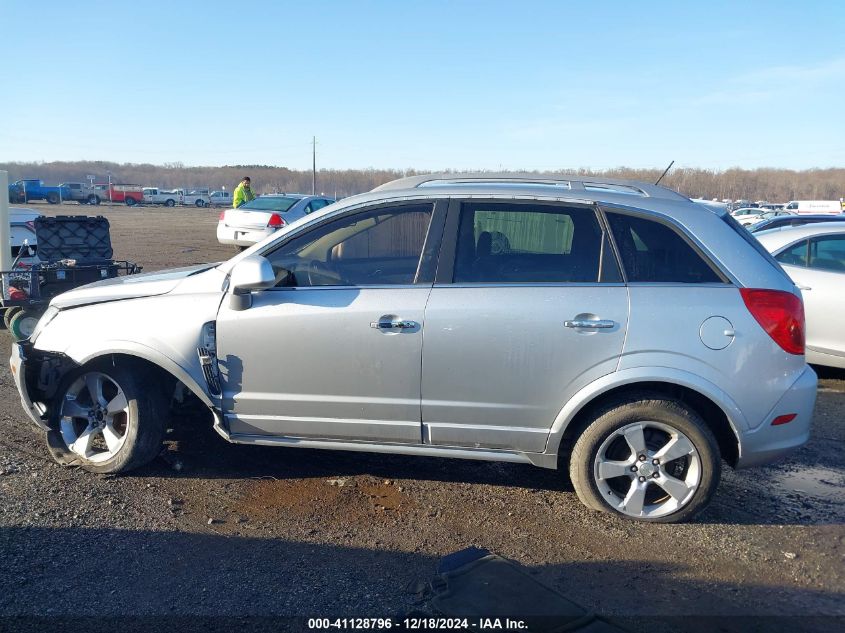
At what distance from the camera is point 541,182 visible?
4770 millimetres

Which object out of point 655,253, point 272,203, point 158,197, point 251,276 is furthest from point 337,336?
point 158,197

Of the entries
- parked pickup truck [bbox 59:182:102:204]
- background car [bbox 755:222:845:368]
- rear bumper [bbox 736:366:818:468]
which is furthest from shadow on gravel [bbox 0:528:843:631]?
parked pickup truck [bbox 59:182:102:204]

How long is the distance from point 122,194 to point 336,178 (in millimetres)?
38847

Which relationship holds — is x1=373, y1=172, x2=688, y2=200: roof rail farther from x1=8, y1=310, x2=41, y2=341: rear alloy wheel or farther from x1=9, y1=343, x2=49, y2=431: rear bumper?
x1=8, y1=310, x2=41, y2=341: rear alloy wheel

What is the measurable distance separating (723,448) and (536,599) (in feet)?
6.55

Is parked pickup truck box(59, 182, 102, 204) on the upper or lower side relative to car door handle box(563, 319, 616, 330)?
upper

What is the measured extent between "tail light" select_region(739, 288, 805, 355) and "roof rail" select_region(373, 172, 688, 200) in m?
0.84

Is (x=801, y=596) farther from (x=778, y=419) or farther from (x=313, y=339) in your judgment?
(x=313, y=339)

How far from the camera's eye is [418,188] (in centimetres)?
462

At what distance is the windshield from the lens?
18.0m

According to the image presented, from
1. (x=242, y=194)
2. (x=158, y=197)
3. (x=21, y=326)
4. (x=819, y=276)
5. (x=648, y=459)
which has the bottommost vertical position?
(x=648, y=459)

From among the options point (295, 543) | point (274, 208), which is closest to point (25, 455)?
point (295, 543)

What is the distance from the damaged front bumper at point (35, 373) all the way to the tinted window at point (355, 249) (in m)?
1.55

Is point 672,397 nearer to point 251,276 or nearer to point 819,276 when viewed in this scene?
point 251,276
